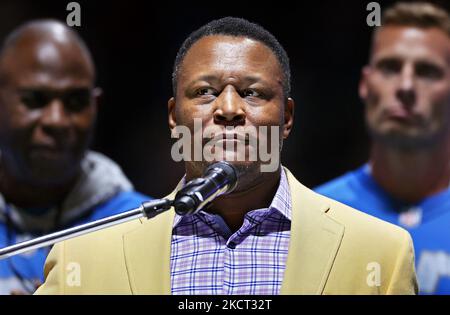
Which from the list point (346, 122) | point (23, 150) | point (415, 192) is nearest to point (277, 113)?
point (346, 122)

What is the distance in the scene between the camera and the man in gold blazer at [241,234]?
1.58 m

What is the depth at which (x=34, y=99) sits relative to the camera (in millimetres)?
2623

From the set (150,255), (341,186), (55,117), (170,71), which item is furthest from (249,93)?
(55,117)

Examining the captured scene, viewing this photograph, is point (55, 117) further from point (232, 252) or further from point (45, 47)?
point (232, 252)

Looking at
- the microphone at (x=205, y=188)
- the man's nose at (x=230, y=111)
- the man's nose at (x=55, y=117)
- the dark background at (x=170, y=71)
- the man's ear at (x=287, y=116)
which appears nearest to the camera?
the microphone at (x=205, y=188)

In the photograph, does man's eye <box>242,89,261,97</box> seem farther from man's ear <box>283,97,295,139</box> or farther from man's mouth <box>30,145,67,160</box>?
man's mouth <box>30,145,67,160</box>

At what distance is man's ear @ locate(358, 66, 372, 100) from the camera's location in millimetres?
2559

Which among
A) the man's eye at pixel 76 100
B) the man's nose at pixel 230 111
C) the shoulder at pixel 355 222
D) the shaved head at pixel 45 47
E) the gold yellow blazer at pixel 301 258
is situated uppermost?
the shaved head at pixel 45 47

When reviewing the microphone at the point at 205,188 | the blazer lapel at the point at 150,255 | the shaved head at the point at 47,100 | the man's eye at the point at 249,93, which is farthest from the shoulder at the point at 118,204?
the microphone at the point at 205,188

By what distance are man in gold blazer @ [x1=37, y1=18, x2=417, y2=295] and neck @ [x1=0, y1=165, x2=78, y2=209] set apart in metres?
0.99

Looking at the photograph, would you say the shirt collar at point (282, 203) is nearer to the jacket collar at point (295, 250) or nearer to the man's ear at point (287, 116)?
the jacket collar at point (295, 250)

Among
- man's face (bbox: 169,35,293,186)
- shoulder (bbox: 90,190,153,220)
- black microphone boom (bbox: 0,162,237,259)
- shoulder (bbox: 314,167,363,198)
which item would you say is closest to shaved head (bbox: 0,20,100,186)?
shoulder (bbox: 90,190,153,220)

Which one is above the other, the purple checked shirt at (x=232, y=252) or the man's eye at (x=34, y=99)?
the man's eye at (x=34, y=99)

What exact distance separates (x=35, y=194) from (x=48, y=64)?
0.45 meters
